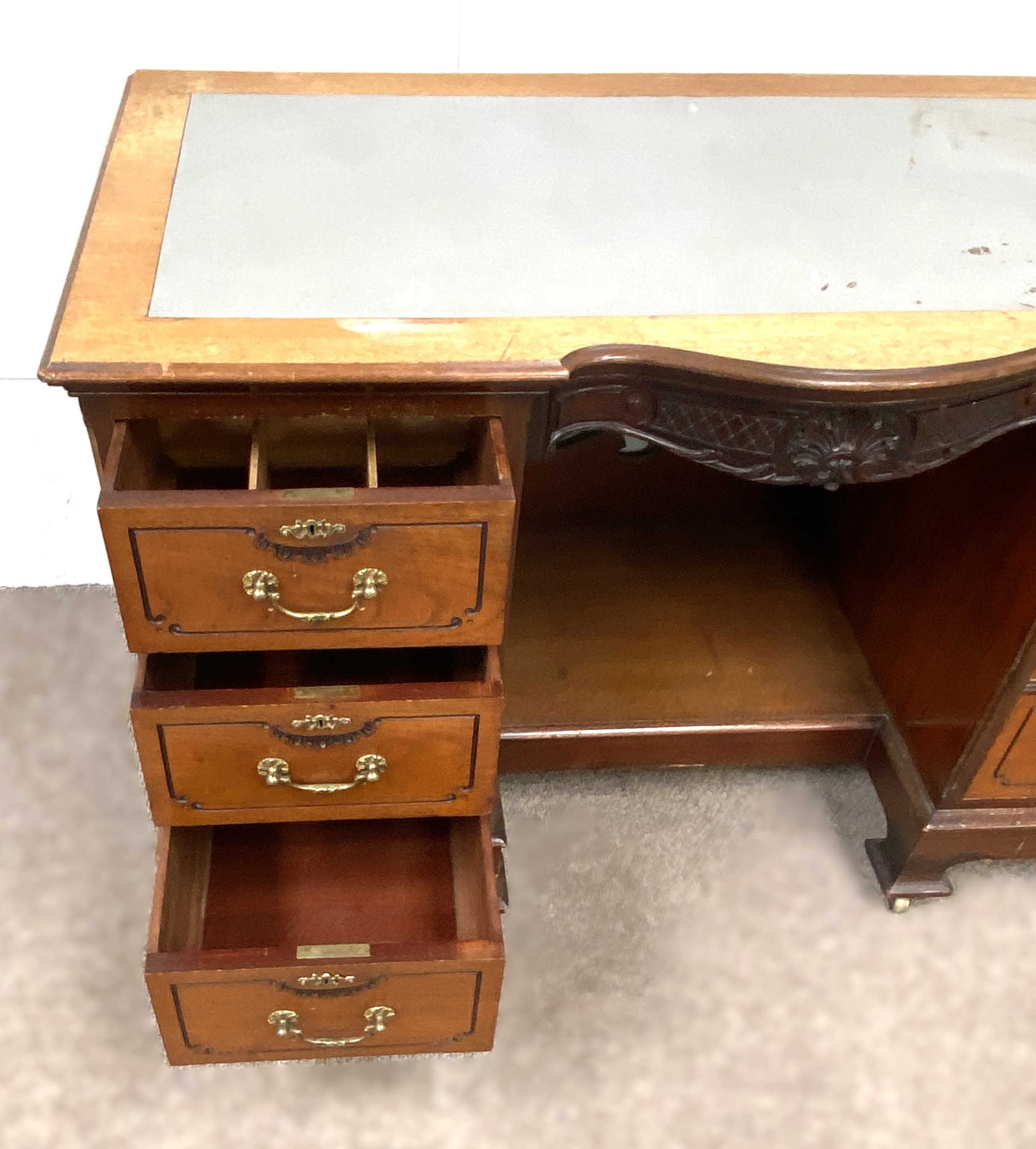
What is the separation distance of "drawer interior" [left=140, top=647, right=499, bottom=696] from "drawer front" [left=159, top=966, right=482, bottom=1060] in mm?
251

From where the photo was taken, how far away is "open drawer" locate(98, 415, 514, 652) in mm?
713

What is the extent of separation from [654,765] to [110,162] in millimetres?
832

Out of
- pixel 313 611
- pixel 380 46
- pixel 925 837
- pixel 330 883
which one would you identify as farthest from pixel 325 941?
pixel 380 46

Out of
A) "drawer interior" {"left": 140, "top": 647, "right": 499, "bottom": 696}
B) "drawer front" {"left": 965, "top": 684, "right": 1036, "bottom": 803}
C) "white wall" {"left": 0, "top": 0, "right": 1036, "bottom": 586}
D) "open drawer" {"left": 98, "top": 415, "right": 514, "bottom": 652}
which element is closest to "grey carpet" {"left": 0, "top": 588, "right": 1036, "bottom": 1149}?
"drawer front" {"left": 965, "top": 684, "right": 1036, "bottom": 803}

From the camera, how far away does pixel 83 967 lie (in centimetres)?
109

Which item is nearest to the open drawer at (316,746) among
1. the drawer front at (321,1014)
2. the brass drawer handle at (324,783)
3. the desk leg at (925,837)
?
the brass drawer handle at (324,783)

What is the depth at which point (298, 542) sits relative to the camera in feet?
2.41

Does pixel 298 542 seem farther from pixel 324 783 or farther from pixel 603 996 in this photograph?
pixel 603 996

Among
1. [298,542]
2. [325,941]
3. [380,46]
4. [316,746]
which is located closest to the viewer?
[298,542]

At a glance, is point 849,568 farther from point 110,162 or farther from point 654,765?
point 110,162

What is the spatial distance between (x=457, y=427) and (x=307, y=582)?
0.64ft

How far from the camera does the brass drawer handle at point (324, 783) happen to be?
2.85 ft

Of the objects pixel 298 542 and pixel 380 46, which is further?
pixel 380 46

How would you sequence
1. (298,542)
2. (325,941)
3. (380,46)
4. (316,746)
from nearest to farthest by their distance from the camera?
(298,542), (316,746), (325,941), (380,46)
